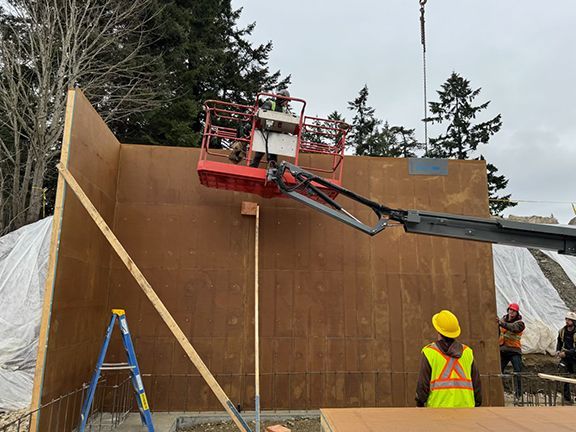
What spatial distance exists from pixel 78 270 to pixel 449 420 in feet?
16.0

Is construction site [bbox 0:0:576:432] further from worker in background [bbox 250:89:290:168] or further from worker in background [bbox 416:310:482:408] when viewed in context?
worker in background [bbox 416:310:482:408]

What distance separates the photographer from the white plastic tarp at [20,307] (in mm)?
6993

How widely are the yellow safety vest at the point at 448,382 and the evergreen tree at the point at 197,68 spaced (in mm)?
15505

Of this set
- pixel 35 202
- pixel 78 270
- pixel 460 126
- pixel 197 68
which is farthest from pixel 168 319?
pixel 460 126

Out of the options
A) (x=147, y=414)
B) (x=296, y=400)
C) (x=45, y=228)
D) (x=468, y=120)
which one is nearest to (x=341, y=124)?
(x=296, y=400)

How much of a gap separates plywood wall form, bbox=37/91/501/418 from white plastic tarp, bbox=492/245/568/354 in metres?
5.05

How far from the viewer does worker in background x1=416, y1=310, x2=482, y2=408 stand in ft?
12.2

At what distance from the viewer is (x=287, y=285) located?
718 cm

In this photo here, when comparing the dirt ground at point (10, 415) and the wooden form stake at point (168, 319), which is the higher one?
the wooden form stake at point (168, 319)

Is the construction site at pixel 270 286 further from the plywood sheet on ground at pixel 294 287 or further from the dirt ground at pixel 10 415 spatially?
the dirt ground at pixel 10 415

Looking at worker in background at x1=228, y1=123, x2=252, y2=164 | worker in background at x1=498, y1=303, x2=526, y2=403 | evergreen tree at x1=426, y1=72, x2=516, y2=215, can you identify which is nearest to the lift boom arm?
worker in background at x1=228, y1=123, x2=252, y2=164

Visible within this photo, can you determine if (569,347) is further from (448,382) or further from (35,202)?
(35,202)

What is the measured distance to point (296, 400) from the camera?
6.83 m

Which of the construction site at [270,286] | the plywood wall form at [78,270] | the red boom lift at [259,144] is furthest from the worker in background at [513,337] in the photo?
the plywood wall form at [78,270]
